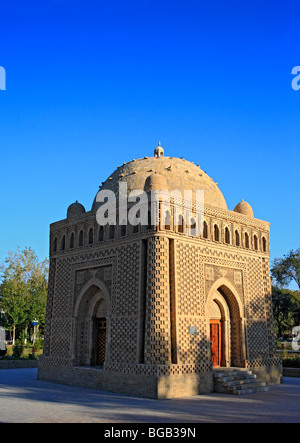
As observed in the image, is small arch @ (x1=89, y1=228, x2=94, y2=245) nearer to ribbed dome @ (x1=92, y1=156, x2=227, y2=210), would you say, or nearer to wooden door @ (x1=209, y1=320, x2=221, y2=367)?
Result: ribbed dome @ (x1=92, y1=156, x2=227, y2=210)

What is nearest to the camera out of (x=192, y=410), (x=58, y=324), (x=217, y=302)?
(x=192, y=410)

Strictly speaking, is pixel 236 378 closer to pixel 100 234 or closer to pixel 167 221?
pixel 167 221

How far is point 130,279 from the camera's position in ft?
43.9

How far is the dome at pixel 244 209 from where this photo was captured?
16847mm

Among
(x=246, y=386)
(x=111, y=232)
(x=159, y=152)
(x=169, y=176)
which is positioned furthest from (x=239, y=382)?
(x=159, y=152)

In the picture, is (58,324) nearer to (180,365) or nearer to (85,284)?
(85,284)

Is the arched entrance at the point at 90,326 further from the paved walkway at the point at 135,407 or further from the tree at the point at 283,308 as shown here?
the tree at the point at 283,308

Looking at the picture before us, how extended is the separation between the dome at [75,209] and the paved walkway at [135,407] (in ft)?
22.6

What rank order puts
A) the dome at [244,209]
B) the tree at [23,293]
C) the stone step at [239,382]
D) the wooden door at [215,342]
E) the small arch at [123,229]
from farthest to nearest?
the tree at [23,293]
the dome at [244,209]
the wooden door at [215,342]
the small arch at [123,229]
the stone step at [239,382]

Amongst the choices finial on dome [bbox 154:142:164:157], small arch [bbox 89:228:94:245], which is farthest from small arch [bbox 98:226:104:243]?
finial on dome [bbox 154:142:164:157]

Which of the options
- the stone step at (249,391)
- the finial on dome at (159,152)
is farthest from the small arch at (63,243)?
the stone step at (249,391)

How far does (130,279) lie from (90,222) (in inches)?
133

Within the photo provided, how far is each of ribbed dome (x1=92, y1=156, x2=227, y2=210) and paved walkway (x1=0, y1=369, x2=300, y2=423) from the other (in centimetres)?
666
